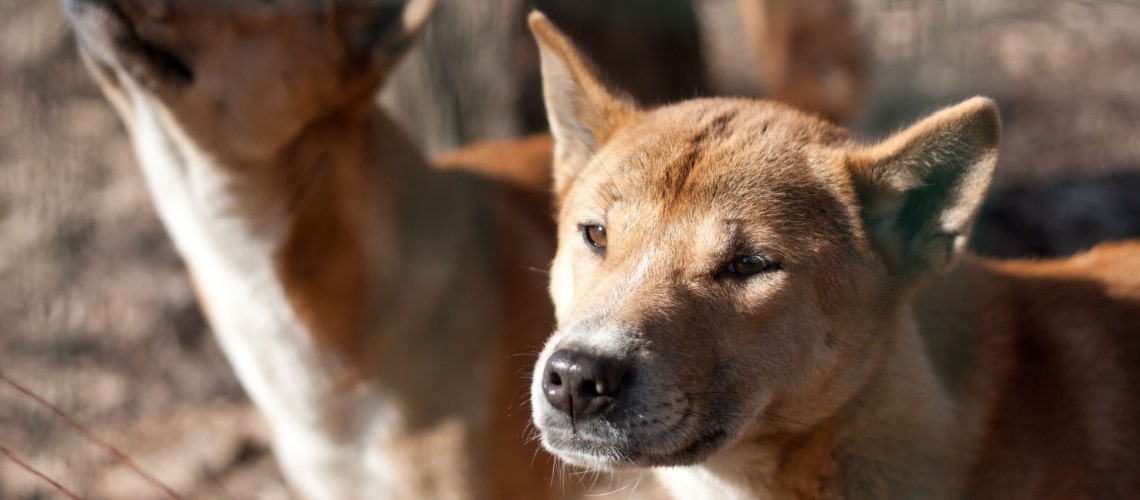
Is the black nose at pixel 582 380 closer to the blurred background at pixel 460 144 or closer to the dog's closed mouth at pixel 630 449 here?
the dog's closed mouth at pixel 630 449

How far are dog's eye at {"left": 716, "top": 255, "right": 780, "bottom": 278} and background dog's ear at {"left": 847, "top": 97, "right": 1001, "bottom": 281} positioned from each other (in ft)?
1.05

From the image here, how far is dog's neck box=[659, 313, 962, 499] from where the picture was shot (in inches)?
98.3

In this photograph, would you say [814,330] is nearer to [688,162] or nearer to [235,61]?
[688,162]

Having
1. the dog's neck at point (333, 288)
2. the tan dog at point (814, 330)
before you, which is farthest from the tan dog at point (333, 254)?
the tan dog at point (814, 330)

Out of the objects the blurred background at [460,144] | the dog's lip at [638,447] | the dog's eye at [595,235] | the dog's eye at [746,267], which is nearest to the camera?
the dog's lip at [638,447]

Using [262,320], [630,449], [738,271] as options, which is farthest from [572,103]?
[262,320]

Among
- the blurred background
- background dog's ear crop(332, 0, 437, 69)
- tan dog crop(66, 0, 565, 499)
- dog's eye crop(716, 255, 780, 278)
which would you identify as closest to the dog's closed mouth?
dog's eye crop(716, 255, 780, 278)

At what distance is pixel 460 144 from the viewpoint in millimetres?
5680

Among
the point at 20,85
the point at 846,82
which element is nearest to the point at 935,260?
the point at 846,82

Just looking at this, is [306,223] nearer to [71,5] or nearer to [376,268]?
[376,268]

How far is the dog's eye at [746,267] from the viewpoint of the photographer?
238 centimetres

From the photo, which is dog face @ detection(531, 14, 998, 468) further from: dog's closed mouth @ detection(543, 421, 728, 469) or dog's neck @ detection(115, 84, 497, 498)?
dog's neck @ detection(115, 84, 497, 498)

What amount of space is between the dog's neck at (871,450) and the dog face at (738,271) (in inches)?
1.8

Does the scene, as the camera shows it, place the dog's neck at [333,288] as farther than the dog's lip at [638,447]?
Yes
